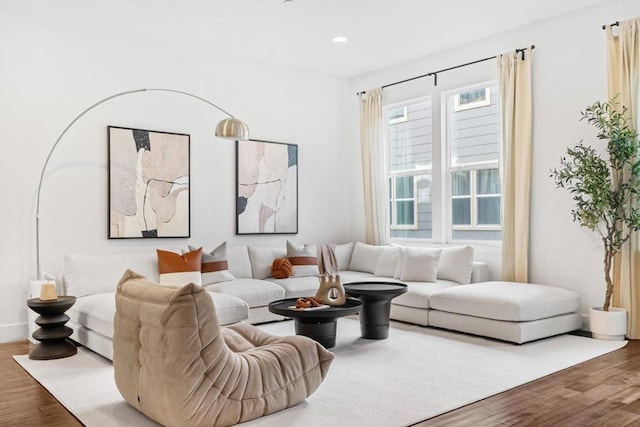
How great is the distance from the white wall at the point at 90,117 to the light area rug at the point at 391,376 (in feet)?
4.42

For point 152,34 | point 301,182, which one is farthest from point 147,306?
point 301,182

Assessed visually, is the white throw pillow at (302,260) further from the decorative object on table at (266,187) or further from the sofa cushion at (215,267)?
the sofa cushion at (215,267)

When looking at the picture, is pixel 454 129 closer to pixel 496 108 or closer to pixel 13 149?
pixel 496 108

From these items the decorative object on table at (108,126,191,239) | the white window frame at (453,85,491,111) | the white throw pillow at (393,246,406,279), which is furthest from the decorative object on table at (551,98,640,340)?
the decorative object on table at (108,126,191,239)

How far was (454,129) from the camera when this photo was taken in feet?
21.3

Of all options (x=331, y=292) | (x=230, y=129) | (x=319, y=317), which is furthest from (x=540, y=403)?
(x=230, y=129)

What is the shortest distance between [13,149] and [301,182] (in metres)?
3.38

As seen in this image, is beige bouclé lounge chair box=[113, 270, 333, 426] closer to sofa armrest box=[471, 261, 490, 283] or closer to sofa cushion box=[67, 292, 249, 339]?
sofa cushion box=[67, 292, 249, 339]

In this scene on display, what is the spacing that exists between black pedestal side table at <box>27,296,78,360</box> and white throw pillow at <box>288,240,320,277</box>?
2494mm

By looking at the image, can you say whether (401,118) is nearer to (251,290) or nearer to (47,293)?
(251,290)

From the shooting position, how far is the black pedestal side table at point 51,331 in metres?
4.24

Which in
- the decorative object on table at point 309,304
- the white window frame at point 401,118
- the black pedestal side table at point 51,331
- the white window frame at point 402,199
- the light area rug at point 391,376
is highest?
the white window frame at point 401,118

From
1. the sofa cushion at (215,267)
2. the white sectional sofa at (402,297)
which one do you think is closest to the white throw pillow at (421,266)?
the white sectional sofa at (402,297)

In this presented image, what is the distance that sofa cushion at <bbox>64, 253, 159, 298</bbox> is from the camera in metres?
4.84
